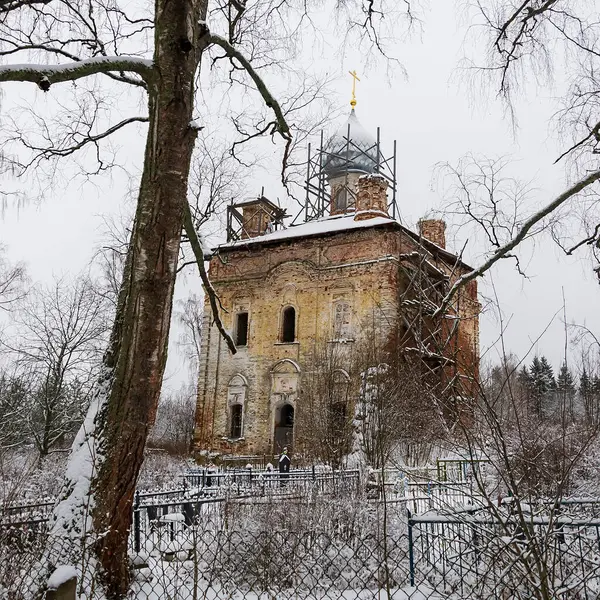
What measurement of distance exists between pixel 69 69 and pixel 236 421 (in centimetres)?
2188

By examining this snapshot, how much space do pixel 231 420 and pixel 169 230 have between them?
21517mm

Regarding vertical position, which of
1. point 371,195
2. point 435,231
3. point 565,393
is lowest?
point 565,393

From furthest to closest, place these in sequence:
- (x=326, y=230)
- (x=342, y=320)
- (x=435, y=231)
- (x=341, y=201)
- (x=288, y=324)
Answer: (x=341, y=201) → (x=435, y=231) → (x=288, y=324) → (x=326, y=230) → (x=342, y=320)

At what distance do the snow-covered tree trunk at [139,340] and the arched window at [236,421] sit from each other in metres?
21.0

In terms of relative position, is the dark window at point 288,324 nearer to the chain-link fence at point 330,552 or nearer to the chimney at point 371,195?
the chimney at point 371,195

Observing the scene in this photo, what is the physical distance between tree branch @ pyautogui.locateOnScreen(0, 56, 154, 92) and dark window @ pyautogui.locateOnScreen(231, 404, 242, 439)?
70.4 feet

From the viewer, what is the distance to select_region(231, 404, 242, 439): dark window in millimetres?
25250

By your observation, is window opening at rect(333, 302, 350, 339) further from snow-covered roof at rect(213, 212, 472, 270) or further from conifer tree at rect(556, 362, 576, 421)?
conifer tree at rect(556, 362, 576, 421)

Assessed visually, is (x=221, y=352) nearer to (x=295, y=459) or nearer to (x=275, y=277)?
(x=275, y=277)

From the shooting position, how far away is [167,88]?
4.64 m

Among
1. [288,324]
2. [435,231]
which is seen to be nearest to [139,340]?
[288,324]

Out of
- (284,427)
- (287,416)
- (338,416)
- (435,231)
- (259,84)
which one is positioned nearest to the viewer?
(259,84)

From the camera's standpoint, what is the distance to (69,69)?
467 cm

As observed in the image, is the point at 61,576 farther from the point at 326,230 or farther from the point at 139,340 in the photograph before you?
the point at 326,230
